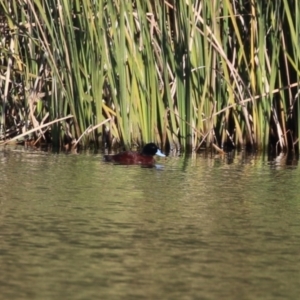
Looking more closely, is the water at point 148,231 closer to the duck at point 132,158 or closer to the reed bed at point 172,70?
the duck at point 132,158

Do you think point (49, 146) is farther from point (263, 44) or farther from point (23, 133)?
point (263, 44)

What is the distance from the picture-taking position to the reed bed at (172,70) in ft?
31.7

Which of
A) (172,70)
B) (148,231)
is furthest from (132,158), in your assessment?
(148,231)

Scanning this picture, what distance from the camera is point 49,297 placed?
416cm

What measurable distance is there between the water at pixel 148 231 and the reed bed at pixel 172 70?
118 cm

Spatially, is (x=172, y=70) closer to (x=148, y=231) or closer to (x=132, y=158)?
(x=132, y=158)

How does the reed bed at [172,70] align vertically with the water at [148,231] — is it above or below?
above

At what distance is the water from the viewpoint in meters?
4.43

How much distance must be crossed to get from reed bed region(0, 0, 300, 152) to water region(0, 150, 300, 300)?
118 centimetres

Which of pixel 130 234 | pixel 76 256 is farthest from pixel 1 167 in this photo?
pixel 76 256

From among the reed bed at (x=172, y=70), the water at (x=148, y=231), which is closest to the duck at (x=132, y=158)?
the water at (x=148, y=231)

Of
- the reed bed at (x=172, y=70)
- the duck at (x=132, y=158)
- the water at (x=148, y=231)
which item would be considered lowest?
the water at (x=148, y=231)

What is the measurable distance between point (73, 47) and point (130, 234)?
15.1 ft

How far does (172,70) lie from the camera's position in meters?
10.0
